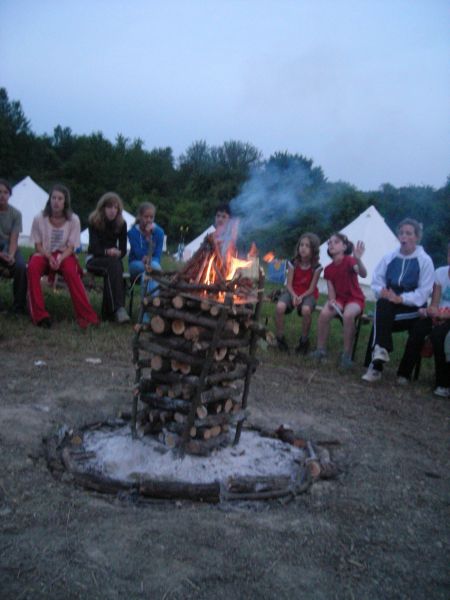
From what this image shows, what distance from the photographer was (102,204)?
7.45 meters

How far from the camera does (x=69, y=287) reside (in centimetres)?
690

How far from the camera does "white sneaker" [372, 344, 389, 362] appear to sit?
19.0ft

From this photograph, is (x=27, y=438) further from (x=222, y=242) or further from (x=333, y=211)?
(x=333, y=211)

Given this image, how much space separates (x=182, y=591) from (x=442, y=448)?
2.77m

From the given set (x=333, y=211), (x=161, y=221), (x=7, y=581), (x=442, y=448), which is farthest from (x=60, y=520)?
(x=161, y=221)

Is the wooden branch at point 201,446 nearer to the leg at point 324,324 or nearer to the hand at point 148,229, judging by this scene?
the leg at point 324,324

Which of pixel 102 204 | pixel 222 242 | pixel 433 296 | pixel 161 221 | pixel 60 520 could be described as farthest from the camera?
pixel 161 221

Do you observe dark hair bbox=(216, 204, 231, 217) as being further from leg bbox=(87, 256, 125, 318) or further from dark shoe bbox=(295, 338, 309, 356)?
dark shoe bbox=(295, 338, 309, 356)

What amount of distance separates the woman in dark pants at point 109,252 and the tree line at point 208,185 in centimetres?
173

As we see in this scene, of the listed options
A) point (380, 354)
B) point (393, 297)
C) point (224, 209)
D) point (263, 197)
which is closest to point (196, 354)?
point (380, 354)

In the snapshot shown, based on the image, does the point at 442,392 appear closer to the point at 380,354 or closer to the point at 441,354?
the point at 441,354

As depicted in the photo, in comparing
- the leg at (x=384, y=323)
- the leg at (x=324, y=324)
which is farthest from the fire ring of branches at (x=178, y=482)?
the leg at (x=324, y=324)

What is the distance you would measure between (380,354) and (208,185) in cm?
2690

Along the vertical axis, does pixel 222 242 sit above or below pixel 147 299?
above
